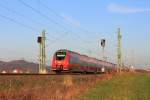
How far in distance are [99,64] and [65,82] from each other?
42442 millimetres

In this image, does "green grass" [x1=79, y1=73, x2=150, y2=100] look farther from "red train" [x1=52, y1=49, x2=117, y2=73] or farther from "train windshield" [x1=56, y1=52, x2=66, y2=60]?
"train windshield" [x1=56, y1=52, x2=66, y2=60]

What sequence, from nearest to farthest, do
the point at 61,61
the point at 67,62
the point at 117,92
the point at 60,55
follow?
the point at 117,92, the point at 67,62, the point at 61,61, the point at 60,55

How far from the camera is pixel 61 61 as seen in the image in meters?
50.2

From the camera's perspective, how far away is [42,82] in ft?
85.8

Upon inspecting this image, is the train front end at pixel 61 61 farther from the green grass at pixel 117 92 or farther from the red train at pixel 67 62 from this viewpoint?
the green grass at pixel 117 92

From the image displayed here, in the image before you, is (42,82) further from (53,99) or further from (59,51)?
(59,51)

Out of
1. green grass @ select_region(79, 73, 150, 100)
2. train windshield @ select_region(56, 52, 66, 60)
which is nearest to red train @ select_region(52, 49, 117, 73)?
train windshield @ select_region(56, 52, 66, 60)

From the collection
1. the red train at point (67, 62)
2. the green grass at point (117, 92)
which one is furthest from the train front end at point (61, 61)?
the green grass at point (117, 92)

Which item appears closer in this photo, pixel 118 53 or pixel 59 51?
pixel 59 51

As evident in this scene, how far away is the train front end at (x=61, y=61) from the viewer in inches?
1953

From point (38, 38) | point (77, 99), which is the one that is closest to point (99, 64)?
point (38, 38)

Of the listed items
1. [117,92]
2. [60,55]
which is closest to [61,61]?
[60,55]

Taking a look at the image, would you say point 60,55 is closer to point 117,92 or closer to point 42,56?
point 42,56

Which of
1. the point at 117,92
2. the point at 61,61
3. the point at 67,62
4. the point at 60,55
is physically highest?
the point at 60,55
